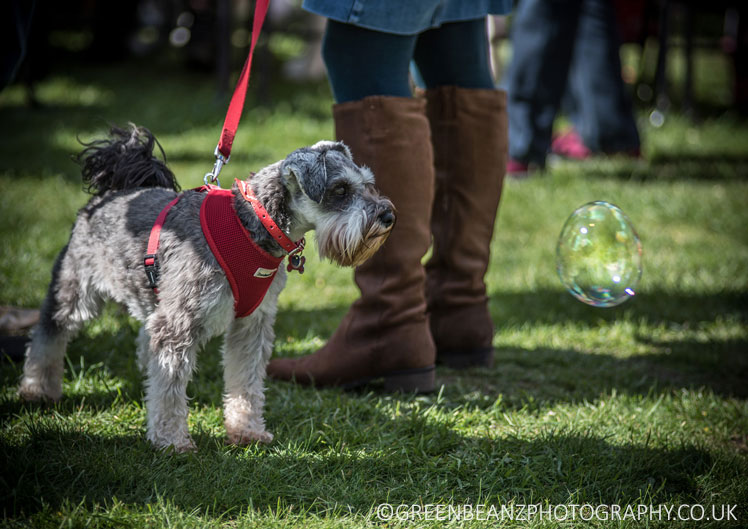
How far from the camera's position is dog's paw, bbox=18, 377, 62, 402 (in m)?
2.96

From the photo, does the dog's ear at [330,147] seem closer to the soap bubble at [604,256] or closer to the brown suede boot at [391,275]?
the brown suede boot at [391,275]

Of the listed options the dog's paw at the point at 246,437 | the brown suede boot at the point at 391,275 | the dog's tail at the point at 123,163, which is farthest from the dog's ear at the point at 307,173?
the dog's paw at the point at 246,437

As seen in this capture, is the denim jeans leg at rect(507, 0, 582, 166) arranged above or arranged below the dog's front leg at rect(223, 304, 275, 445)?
above

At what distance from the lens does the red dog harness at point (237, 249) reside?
2.57m

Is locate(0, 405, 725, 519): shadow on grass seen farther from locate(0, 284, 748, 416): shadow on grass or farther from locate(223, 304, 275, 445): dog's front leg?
locate(0, 284, 748, 416): shadow on grass

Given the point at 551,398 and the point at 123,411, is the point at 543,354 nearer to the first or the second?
the point at 551,398

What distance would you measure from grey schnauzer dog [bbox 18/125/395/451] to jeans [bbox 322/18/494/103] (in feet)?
1.45

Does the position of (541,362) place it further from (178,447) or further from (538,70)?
(538,70)

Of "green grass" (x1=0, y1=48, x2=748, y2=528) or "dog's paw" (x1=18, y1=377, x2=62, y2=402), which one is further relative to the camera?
"dog's paw" (x1=18, y1=377, x2=62, y2=402)

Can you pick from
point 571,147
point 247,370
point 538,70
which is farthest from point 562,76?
point 247,370

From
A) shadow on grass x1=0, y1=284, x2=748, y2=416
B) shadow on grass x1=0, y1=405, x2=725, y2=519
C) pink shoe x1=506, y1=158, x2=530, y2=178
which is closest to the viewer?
shadow on grass x1=0, y1=405, x2=725, y2=519

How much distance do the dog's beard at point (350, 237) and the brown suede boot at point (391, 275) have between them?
0.44 meters

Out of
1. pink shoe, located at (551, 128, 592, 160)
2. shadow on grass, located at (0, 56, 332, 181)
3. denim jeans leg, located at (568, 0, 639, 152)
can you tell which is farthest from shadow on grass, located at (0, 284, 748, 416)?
pink shoe, located at (551, 128, 592, 160)

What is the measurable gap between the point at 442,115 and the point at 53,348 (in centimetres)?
220
